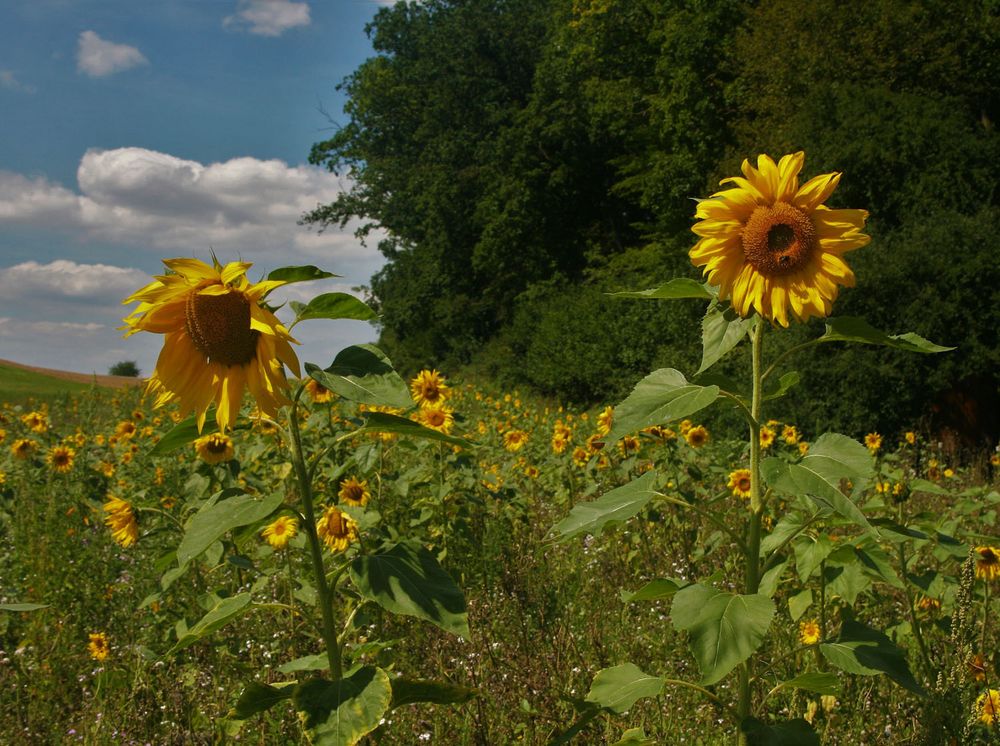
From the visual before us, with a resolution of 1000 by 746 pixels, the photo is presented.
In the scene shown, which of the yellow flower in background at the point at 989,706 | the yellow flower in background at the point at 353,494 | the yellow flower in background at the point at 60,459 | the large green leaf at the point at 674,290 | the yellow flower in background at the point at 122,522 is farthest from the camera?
the yellow flower in background at the point at 60,459

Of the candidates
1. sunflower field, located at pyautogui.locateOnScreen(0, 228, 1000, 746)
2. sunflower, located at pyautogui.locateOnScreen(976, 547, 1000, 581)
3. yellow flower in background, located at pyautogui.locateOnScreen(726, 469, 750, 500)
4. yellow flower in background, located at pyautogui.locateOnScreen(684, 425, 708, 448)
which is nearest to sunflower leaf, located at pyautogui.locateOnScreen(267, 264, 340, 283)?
sunflower field, located at pyautogui.locateOnScreen(0, 228, 1000, 746)

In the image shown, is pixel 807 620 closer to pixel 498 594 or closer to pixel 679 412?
pixel 498 594

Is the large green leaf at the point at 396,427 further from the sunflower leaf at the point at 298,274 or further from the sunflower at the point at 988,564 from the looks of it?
the sunflower at the point at 988,564

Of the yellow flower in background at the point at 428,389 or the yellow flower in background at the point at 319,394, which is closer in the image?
the yellow flower in background at the point at 319,394

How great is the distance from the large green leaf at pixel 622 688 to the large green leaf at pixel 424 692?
284 mm

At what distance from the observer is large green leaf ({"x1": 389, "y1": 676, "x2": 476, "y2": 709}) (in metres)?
1.74

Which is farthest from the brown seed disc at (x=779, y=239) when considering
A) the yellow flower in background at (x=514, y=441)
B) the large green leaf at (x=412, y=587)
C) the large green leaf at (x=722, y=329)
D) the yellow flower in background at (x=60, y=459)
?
the yellow flower in background at (x=60, y=459)

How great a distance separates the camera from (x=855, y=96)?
1296 cm

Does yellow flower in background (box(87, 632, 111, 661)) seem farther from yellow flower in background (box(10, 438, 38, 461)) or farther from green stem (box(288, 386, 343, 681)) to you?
yellow flower in background (box(10, 438, 38, 461))

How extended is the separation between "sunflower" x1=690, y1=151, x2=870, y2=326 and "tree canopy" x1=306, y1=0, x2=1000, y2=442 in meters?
8.44

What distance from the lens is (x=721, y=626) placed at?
4.97 feet

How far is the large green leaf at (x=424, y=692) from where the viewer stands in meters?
1.74

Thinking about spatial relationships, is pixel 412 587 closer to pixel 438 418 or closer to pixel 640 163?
pixel 438 418

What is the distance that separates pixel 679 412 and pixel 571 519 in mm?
328
